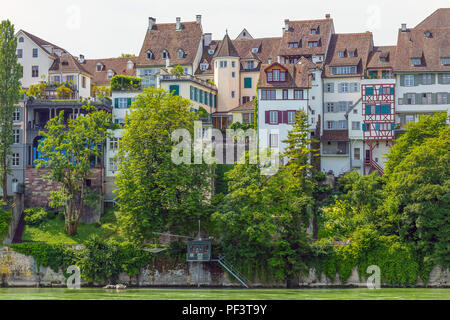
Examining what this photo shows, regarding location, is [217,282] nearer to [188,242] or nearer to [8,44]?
[188,242]

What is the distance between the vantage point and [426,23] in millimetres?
88062

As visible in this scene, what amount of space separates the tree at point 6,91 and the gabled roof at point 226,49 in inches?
833

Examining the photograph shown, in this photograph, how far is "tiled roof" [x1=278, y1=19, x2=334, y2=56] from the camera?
8175 centimetres

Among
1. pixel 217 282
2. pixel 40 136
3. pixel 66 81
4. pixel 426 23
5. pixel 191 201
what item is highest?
pixel 426 23

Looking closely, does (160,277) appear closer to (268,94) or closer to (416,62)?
(268,94)

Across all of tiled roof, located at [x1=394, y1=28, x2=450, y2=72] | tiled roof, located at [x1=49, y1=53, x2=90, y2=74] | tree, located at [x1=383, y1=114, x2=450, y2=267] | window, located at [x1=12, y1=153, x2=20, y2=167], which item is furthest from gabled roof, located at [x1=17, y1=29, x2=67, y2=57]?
tree, located at [x1=383, y1=114, x2=450, y2=267]

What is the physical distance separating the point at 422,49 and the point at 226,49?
1882 cm

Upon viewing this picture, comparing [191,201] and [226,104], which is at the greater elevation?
[226,104]

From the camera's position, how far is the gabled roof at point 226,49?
84125 millimetres

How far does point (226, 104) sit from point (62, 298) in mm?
38110

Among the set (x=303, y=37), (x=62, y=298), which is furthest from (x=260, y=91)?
(x=62, y=298)

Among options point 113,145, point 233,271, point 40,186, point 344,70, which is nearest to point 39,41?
point 113,145

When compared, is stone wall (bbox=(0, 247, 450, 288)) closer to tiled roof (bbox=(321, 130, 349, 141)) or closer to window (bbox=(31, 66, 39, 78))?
tiled roof (bbox=(321, 130, 349, 141))

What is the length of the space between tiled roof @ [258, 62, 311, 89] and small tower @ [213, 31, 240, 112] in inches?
354
